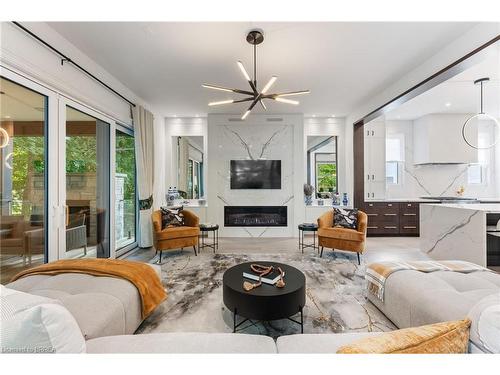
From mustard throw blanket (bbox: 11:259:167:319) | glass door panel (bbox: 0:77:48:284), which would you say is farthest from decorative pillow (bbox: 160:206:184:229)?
mustard throw blanket (bbox: 11:259:167:319)

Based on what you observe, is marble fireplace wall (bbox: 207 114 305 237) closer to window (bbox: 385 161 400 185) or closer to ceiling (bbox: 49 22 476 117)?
ceiling (bbox: 49 22 476 117)

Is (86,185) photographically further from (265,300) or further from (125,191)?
(265,300)

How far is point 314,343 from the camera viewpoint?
1.18 metres

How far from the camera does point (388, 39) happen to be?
2.69m

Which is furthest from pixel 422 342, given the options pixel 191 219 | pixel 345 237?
pixel 191 219

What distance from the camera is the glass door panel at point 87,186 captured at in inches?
118

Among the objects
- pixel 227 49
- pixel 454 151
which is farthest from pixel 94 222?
pixel 454 151

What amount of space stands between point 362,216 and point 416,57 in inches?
93.3

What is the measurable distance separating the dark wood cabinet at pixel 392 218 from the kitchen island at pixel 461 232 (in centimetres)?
139

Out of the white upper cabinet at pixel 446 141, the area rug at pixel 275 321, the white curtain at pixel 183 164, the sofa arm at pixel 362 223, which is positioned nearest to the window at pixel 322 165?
the white upper cabinet at pixel 446 141

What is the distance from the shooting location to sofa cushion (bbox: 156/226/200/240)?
12.5 feet

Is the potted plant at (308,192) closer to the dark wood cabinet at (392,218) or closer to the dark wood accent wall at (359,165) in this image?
the dark wood accent wall at (359,165)

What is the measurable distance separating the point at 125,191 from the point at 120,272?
2.91 m
